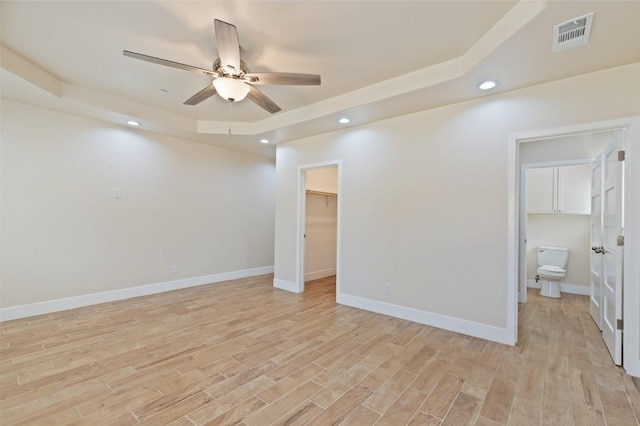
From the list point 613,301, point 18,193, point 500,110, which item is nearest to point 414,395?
point 613,301

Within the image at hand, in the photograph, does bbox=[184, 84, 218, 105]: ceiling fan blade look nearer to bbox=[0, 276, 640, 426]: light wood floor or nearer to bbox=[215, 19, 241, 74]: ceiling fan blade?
bbox=[215, 19, 241, 74]: ceiling fan blade

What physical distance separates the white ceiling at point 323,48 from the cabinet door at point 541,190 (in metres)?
2.88

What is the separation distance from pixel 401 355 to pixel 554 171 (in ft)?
14.3

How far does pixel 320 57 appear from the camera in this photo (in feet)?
8.61

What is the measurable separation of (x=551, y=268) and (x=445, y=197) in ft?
9.49

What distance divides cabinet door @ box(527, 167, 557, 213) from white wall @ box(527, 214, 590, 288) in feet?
1.27

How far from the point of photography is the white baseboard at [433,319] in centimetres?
283

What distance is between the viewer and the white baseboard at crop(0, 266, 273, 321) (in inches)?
131

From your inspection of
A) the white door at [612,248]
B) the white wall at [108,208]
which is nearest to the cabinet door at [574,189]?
the white door at [612,248]

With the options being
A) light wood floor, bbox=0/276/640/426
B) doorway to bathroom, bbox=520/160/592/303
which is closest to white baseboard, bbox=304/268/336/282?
light wood floor, bbox=0/276/640/426

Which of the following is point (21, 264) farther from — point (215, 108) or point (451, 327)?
point (451, 327)

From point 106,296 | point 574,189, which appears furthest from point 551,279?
point 106,296

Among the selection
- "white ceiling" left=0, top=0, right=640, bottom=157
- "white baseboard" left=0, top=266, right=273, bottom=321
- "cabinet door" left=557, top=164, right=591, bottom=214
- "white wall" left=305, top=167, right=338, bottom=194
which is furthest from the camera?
"white wall" left=305, top=167, right=338, bottom=194

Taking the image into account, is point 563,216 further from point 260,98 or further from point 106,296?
point 106,296
